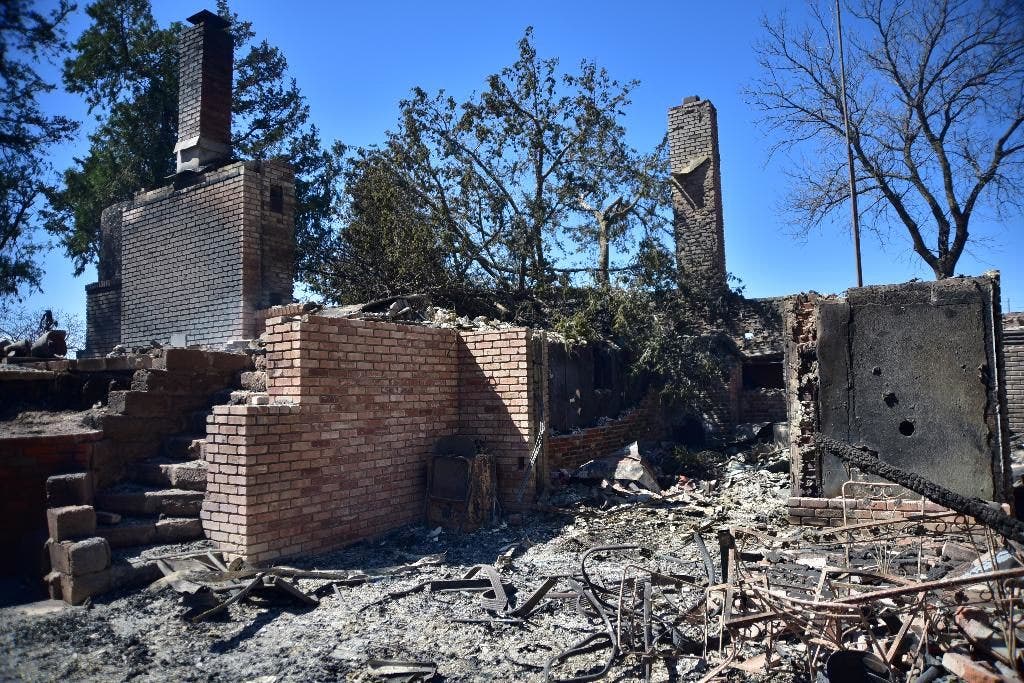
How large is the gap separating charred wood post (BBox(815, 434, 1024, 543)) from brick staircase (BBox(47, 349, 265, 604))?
471cm

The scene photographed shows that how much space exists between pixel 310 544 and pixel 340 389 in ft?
4.45

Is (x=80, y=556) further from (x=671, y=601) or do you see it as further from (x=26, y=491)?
(x=671, y=601)

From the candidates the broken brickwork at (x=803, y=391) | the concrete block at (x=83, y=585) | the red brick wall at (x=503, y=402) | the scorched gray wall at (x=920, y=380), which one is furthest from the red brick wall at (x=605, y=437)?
the concrete block at (x=83, y=585)

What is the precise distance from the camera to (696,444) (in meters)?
11.7

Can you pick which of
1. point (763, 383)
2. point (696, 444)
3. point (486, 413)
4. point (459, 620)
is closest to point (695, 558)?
point (459, 620)

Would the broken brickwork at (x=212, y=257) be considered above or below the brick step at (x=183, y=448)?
above

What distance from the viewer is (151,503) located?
5.21m

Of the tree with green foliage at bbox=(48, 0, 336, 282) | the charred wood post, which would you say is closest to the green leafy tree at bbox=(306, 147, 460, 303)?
the tree with green foliage at bbox=(48, 0, 336, 282)

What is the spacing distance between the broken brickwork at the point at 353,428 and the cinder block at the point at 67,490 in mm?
911

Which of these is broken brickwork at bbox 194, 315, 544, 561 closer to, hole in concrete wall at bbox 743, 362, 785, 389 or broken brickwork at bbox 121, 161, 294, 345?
broken brickwork at bbox 121, 161, 294, 345

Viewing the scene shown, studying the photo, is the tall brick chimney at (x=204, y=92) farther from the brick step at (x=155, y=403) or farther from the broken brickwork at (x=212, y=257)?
the brick step at (x=155, y=403)

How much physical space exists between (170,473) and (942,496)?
5680 millimetres

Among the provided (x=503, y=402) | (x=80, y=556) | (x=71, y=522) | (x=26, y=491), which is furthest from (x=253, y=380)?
(x=503, y=402)

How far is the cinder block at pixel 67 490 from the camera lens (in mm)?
4797
